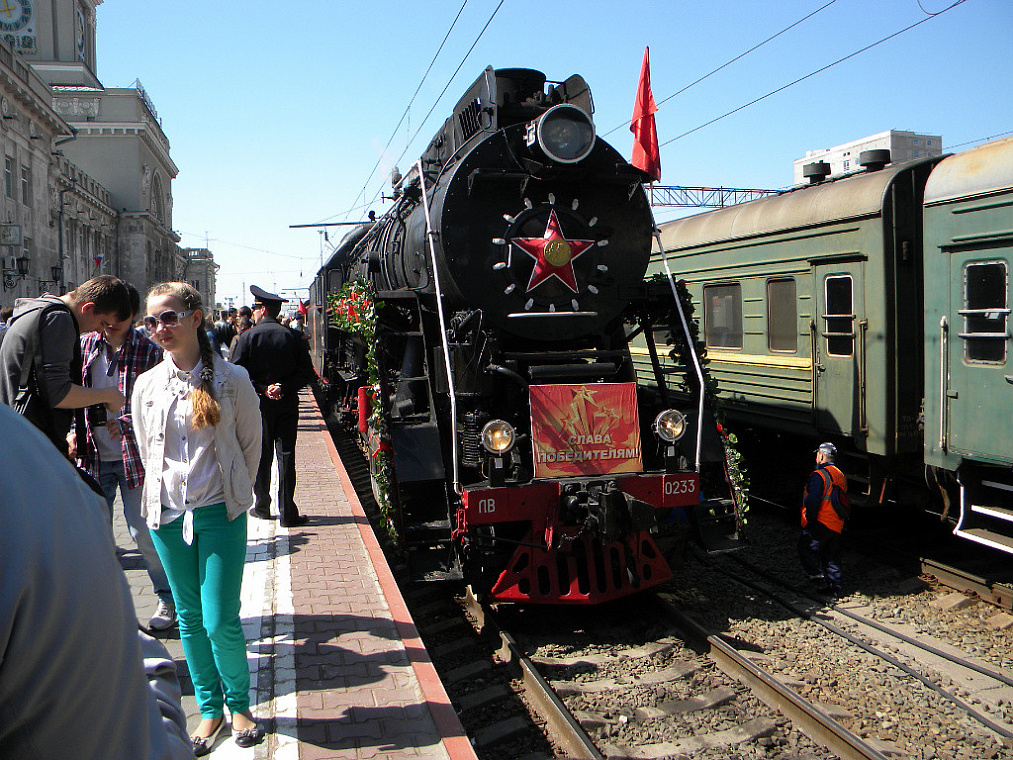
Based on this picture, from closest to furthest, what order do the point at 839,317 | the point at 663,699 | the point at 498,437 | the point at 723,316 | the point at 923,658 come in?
the point at 663,699, the point at 923,658, the point at 498,437, the point at 839,317, the point at 723,316

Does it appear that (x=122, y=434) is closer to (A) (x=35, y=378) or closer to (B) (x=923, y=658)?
(A) (x=35, y=378)

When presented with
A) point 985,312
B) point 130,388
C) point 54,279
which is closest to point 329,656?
point 130,388

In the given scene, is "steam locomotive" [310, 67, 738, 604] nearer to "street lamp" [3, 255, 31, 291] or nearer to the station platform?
the station platform

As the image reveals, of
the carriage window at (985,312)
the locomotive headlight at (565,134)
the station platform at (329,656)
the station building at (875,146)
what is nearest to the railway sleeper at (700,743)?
the station platform at (329,656)

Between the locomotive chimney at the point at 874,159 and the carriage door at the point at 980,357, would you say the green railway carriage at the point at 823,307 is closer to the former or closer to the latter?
the locomotive chimney at the point at 874,159

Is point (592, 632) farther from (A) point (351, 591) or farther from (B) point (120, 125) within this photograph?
(B) point (120, 125)

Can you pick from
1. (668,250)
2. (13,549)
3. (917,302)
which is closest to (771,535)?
(917,302)

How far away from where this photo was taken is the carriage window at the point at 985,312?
6117 millimetres

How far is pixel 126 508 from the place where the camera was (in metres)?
4.84

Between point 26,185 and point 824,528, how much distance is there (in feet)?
101

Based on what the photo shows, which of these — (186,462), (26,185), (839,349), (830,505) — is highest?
(26,185)

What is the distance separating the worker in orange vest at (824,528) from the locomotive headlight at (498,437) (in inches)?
105

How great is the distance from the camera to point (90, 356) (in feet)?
15.5

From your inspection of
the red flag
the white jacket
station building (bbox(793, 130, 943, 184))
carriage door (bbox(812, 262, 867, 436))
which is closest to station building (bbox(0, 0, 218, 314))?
the red flag
